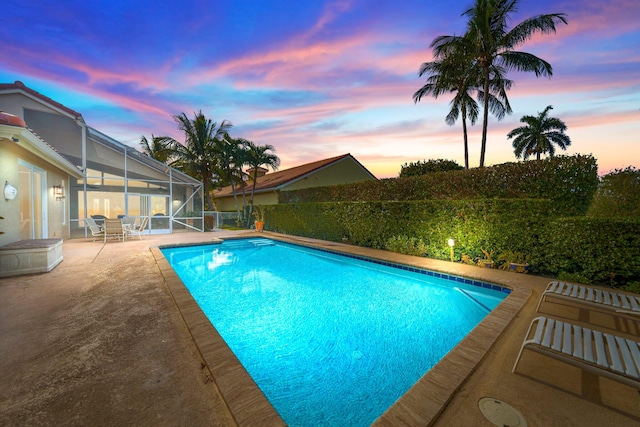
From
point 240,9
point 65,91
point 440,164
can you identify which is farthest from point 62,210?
point 440,164

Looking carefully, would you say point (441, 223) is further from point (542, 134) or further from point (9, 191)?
point (542, 134)

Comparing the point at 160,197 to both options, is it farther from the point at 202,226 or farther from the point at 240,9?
the point at 240,9

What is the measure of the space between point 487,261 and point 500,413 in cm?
609

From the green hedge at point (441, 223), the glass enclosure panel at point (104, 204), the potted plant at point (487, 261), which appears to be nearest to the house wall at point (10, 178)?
the glass enclosure panel at point (104, 204)

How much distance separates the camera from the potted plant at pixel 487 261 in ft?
23.4

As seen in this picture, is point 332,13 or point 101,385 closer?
point 101,385

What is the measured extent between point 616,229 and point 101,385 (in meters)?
8.54

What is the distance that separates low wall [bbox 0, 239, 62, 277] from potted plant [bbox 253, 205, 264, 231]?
11.0 metres

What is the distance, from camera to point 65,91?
14383 millimetres

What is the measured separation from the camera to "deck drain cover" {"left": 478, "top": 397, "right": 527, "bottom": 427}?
1947 mm

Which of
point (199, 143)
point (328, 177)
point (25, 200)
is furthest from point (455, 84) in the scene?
point (25, 200)

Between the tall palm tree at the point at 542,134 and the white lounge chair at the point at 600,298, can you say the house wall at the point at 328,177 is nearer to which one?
the white lounge chair at the point at 600,298

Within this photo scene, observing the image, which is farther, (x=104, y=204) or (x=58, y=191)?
(x=104, y=204)

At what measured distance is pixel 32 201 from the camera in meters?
8.48
